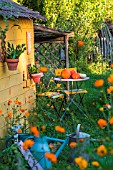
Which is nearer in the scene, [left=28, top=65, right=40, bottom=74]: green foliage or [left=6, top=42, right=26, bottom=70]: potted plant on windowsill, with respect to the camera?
[left=6, top=42, right=26, bottom=70]: potted plant on windowsill

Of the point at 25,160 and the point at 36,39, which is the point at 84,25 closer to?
the point at 36,39

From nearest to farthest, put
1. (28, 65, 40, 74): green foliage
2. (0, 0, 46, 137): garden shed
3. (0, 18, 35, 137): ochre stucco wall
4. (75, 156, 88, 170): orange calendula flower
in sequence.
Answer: (75, 156, 88, 170): orange calendula flower
(0, 0, 46, 137): garden shed
(0, 18, 35, 137): ochre stucco wall
(28, 65, 40, 74): green foliage

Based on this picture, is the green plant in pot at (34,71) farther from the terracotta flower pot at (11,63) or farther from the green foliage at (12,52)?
the terracotta flower pot at (11,63)

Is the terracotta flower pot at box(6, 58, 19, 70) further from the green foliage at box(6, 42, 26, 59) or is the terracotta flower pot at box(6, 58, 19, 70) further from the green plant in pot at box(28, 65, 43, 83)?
the green plant in pot at box(28, 65, 43, 83)

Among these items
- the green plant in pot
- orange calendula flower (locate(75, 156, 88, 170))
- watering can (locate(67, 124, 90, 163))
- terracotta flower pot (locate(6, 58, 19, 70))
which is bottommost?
watering can (locate(67, 124, 90, 163))

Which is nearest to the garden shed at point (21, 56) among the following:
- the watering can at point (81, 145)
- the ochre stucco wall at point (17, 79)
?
the ochre stucco wall at point (17, 79)

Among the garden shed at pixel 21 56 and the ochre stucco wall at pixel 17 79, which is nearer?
the garden shed at pixel 21 56

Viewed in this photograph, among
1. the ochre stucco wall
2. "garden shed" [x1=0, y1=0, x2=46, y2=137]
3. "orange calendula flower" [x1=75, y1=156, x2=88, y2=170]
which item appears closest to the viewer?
"orange calendula flower" [x1=75, y1=156, x2=88, y2=170]

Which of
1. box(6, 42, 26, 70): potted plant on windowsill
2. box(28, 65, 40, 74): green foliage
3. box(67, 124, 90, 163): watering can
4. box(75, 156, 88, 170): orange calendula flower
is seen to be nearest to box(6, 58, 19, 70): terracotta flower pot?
box(6, 42, 26, 70): potted plant on windowsill

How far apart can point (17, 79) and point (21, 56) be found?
44 cm

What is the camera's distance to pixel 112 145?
2535 mm

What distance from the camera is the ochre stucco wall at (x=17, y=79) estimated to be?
5719 millimetres

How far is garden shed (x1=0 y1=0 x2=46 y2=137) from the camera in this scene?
560cm

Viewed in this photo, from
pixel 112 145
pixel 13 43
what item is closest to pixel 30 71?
pixel 13 43
